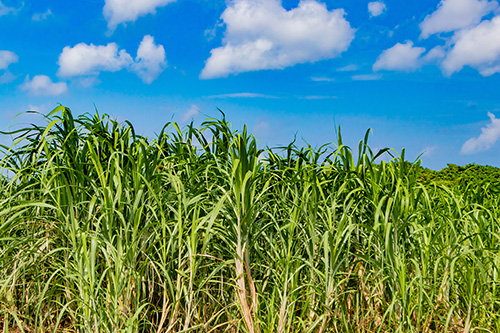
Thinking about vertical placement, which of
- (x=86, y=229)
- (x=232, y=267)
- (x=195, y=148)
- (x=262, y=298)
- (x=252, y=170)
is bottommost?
(x=262, y=298)

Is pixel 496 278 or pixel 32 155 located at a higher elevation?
pixel 32 155

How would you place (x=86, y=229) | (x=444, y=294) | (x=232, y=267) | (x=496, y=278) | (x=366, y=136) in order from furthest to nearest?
(x=366, y=136)
(x=496, y=278)
(x=444, y=294)
(x=232, y=267)
(x=86, y=229)

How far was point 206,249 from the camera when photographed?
255 cm

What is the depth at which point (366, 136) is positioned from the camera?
302 cm

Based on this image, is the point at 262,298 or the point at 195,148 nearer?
the point at 262,298

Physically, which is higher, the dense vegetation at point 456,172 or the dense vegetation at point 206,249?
the dense vegetation at point 456,172

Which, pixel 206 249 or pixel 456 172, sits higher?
pixel 456 172

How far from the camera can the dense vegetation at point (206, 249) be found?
2184 mm

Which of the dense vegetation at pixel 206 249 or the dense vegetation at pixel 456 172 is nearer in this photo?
the dense vegetation at pixel 206 249

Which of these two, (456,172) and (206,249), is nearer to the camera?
(206,249)

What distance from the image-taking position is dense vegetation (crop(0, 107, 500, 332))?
86.0 inches

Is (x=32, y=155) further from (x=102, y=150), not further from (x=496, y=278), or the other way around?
(x=496, y=278)

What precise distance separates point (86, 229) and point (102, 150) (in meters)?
0.69

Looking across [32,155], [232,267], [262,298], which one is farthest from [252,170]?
[32,155]
